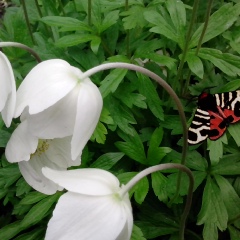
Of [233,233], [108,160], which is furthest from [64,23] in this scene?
[233,233]

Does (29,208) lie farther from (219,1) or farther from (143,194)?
(219,1)

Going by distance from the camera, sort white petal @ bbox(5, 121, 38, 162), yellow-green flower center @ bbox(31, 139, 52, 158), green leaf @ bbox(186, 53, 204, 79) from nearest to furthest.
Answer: white petal @ bbox(5, 121, 38, 162), yellow-green flower center @ bbox(31, 139, 52, 158), green leaf @ bbox(186, 53, 204, 79)

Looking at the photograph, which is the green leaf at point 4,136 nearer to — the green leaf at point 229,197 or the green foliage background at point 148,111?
the green foliage background at point 148,111

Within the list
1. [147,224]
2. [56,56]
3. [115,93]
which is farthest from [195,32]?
[147,224]

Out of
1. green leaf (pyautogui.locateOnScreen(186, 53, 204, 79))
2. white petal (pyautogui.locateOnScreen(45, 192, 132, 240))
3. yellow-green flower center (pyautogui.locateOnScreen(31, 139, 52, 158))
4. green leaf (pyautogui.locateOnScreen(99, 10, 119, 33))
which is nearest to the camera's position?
white petal (pyautogui.locateOnScreen(45, 192, 132, 240))

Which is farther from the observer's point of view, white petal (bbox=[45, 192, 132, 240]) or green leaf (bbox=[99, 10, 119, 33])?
green leaf (bbox=[99, 10, 119, 33])

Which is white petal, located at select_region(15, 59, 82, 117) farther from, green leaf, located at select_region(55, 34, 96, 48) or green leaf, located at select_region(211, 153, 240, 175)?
green leaf, located at select_region(211, 153, 240, 175)

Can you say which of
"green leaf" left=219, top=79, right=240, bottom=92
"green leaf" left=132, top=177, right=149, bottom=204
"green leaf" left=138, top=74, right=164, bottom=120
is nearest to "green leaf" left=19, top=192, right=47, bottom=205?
"green leaf" left=132, top=177, right=149, bottom=204
